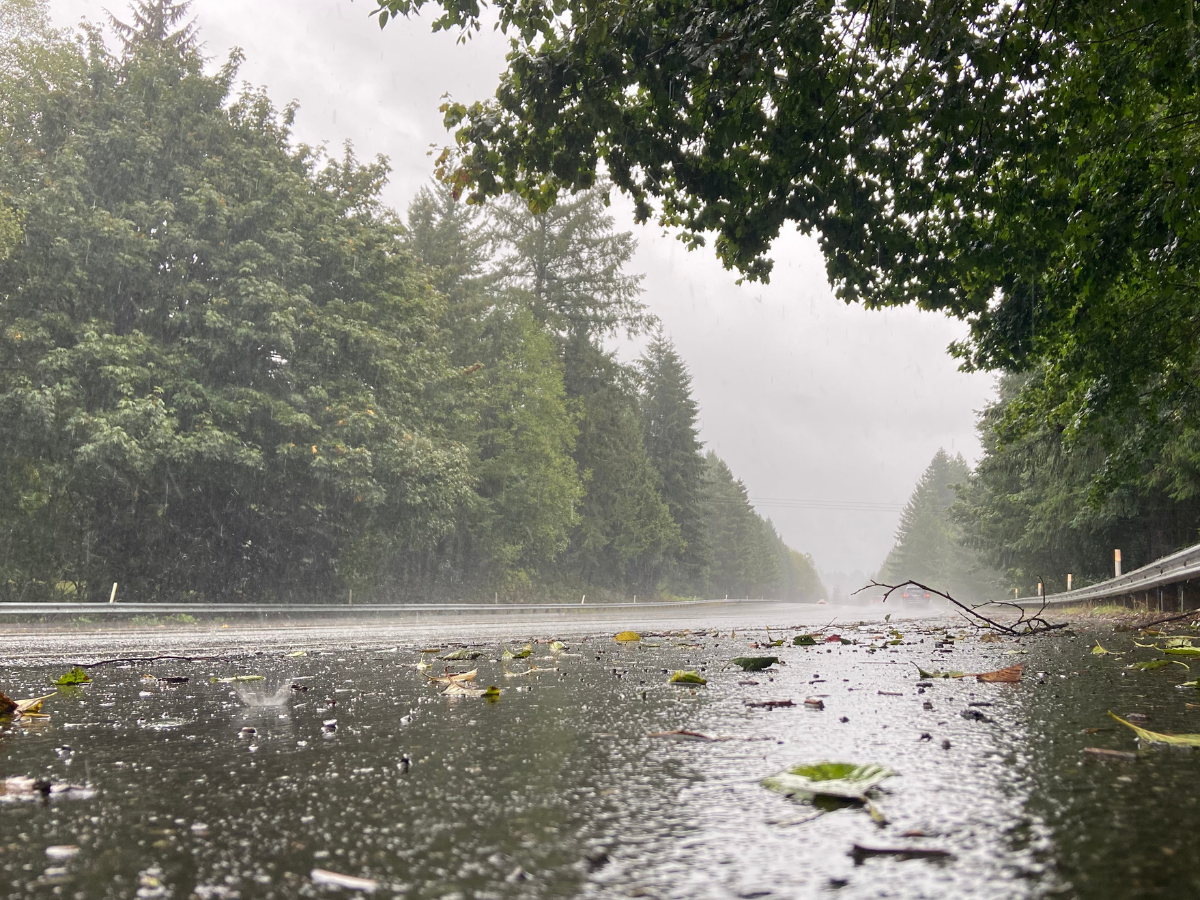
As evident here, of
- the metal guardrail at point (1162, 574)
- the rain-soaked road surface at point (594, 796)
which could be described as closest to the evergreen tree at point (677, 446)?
the metal guardrail at point (1162, 574)

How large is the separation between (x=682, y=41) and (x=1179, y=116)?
411 cm

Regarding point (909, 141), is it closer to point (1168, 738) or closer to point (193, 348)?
point (1168, 738)

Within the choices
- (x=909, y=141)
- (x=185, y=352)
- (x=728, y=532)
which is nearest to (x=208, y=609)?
(x=185, y=352)

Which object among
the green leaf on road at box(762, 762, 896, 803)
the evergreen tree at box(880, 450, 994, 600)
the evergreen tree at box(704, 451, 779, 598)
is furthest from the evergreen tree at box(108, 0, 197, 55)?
the evergreen tree at box(880, 450, 994, 600)

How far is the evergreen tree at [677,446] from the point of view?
58.8 meters

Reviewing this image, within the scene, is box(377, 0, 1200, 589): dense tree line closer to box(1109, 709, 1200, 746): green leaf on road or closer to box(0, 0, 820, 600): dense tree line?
box(1109, 709, 1200, 746): green leaf on road

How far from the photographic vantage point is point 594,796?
1.86m

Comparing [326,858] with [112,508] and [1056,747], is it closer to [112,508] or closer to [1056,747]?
[1056,747]

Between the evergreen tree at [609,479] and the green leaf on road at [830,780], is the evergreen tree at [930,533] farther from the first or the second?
the green leaf on road at [830,780]

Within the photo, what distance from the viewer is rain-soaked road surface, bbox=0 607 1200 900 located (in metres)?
1.32

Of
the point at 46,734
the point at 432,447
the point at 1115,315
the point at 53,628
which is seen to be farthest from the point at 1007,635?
the point at 432,447

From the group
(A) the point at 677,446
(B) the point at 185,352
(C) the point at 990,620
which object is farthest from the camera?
(A) the point at 677,446

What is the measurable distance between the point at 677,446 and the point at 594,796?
57.7 meters

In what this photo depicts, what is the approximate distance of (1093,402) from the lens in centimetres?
906
